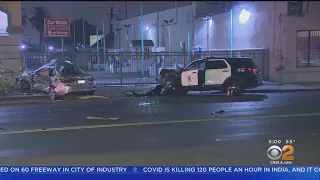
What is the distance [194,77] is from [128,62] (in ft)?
28.1

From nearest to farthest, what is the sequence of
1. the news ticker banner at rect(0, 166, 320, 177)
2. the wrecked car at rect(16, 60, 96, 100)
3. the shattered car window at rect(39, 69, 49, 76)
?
1. the news ticker banner at rect(0, 166, 320, 177)
2. the wrecked car at rect(16, 60, 96, 100)
3. the shattered car window at rect(39, 69, 49, 76)

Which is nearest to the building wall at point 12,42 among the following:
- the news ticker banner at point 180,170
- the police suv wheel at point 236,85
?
the police suv wheel at point 236,85

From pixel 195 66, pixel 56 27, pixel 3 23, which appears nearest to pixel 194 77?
pixel 195 66

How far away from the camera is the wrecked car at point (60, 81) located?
1523 centimetres

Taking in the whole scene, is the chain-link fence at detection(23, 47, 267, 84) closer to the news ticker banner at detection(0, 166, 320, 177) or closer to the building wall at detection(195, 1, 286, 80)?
the building wall at detection(195, 1, 286, 80)

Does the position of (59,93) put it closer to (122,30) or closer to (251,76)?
(251,76)

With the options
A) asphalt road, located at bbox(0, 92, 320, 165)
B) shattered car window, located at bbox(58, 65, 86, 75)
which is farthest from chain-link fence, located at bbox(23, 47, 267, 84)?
asphalt road, located at bbox(0, 92, 320, 165)

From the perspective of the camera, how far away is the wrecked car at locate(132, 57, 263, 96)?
16.5 m

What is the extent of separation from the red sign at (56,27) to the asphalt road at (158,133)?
17.5 ft

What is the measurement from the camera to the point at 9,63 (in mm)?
18125

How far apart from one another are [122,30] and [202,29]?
26.3 metres

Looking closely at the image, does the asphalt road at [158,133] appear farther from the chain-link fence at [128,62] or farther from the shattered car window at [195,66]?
the chain-link fence at [128,62]

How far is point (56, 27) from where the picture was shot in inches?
695

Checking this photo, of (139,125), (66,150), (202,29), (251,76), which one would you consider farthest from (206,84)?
(202,29)
